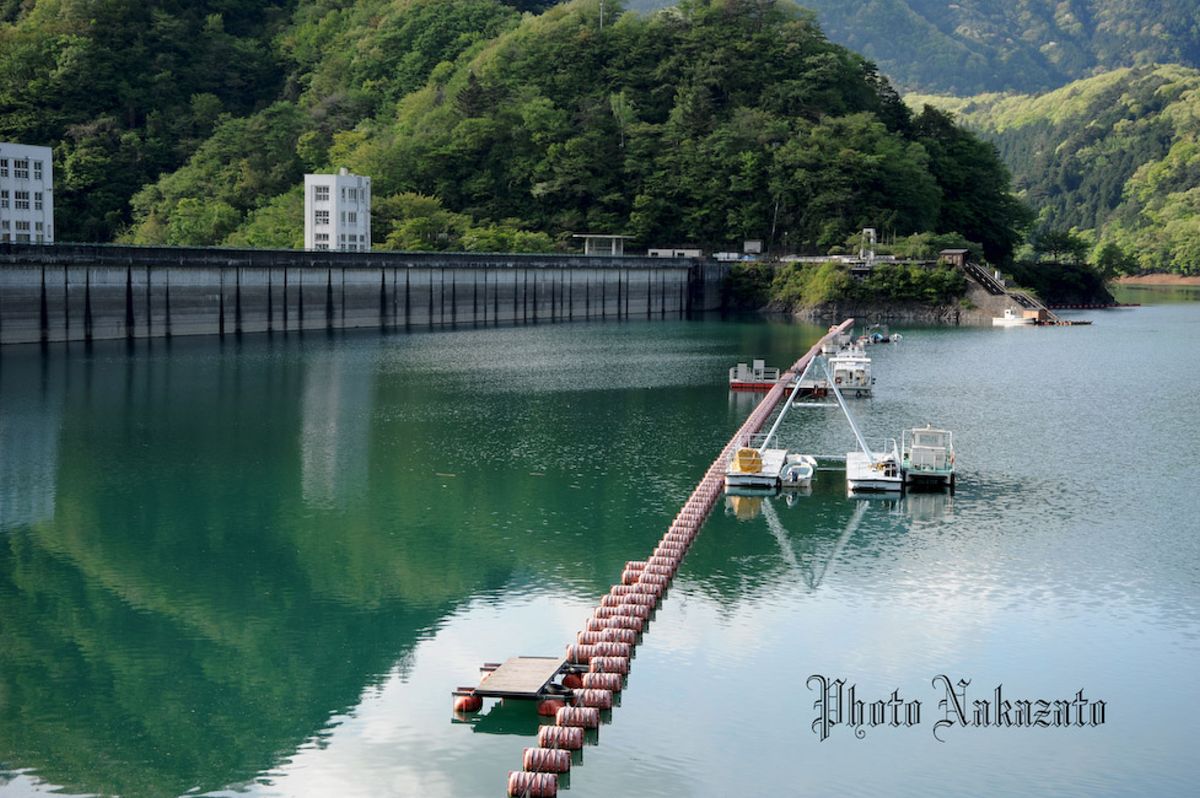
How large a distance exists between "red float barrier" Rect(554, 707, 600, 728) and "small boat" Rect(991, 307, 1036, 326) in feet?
308

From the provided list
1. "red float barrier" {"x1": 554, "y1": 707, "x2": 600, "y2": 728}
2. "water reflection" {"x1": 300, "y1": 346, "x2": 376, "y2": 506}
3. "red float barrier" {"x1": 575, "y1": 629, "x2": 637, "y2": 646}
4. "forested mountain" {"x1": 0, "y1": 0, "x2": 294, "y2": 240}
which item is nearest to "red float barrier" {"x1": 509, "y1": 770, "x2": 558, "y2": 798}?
"red float barrier" {"x1": 554, "y1": 707, "x2": 600, "y2": 728}

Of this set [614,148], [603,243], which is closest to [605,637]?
[603,243]

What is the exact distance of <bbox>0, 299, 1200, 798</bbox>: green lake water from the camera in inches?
855

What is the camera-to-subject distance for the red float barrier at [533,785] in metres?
20.2

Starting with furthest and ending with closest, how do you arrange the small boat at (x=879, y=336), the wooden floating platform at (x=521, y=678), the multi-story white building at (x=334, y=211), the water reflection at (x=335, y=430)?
the multi-story white building at (x=334, y=211) < the small boat at (x=879, y=336) < the water reflection at (x=335, y=430) < the wooden floating platform at (x=521, y=678)

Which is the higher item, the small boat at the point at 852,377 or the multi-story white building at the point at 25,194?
the multi-story white building at the point at 25,194

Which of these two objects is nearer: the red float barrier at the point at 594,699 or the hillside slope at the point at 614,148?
the red float barrier at the point at 594,699

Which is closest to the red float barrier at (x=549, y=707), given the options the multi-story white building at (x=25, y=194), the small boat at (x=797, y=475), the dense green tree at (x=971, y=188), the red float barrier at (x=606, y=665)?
the red float barrier at (x=606, y=665)

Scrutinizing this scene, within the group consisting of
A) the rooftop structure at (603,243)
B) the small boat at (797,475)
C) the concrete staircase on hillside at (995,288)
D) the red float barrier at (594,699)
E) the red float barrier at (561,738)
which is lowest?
the red float barrier at (561,738)

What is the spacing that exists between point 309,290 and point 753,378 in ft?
128

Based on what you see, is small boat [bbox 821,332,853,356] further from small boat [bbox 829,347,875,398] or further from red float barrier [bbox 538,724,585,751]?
red float barrier [bbox 538,724,585,751]

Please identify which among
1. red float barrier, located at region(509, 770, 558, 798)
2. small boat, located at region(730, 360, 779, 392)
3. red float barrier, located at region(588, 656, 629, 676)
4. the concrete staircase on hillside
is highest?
the concrete staircase on hillside

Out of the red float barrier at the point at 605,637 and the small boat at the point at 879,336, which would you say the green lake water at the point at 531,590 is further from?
the small boat at the point at 879,336

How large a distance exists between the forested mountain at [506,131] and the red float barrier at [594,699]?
101 m
